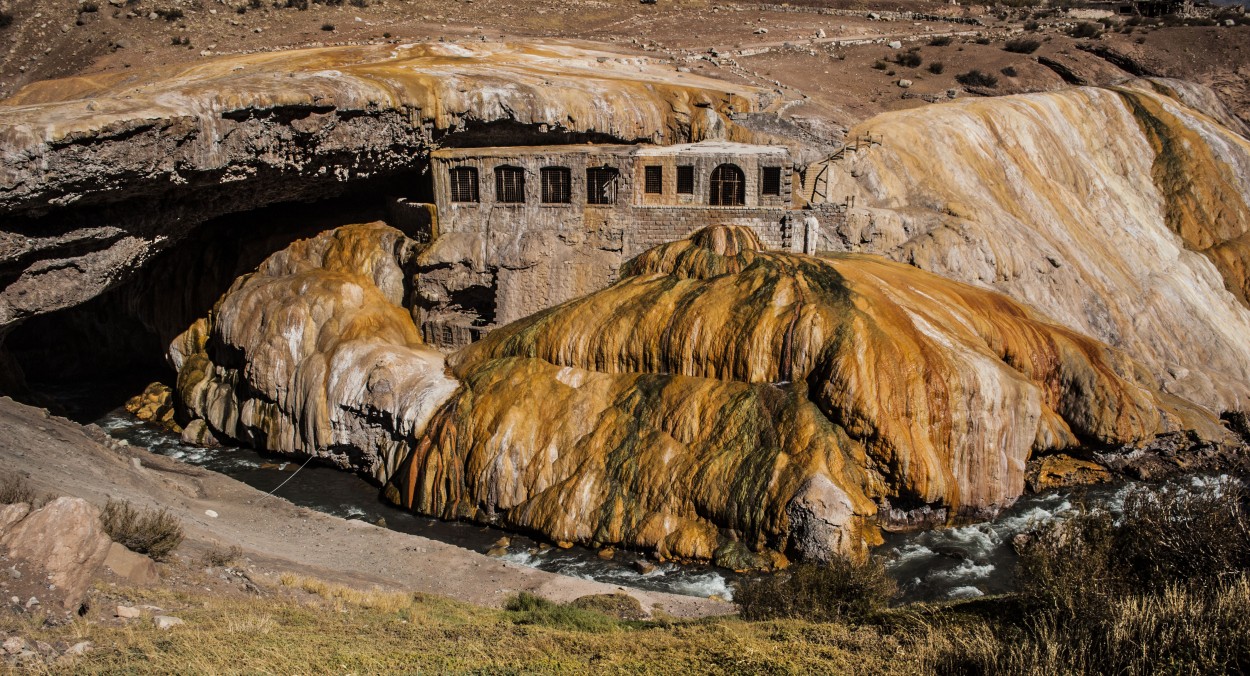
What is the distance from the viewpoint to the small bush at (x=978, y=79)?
56.0 m

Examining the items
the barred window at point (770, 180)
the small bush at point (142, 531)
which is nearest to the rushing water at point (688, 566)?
the small bush at point (142, 531)

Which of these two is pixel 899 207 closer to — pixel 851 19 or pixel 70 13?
pixel 851 19

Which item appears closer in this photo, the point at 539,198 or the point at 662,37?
the point at 539,198

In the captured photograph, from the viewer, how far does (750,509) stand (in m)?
28.8

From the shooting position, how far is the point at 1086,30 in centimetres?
6494

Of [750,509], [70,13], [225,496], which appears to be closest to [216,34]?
[70,13]

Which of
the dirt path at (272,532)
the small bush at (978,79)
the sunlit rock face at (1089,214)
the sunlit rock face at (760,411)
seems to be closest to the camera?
the dirt path at (272,532)

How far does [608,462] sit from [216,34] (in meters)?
42.9

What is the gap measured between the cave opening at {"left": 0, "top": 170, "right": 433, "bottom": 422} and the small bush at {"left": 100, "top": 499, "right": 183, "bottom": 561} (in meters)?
19.0

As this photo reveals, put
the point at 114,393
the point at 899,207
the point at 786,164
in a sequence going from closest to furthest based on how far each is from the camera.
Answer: the point at 786,164
the point at 899,207
the point at 114,393

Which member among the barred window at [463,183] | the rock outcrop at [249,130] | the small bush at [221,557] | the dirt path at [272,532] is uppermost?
the rock outcrop at [249,130]

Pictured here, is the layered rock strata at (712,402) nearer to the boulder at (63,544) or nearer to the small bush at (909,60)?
the boulder at (63,544)

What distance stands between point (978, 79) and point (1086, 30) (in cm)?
1424

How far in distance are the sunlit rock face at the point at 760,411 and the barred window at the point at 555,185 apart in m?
4.68
